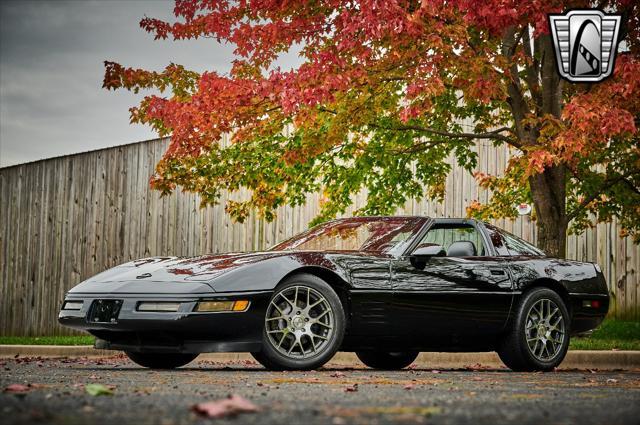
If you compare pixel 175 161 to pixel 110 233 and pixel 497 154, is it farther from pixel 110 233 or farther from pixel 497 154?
pixel 497 154

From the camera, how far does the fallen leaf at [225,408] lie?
3857 mm

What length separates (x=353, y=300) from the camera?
298 inches

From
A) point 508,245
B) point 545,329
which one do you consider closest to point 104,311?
point 508,245

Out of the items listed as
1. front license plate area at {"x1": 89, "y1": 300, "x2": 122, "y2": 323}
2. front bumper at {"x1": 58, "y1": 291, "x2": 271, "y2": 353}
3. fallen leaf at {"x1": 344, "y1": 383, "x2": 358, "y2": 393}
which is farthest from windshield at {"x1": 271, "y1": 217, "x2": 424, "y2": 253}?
fallen leaf at {"x1": 344, "y1": 383, "x2": 358, "y2": 393}

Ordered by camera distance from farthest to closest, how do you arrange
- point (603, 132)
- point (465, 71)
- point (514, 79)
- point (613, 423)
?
1. point (514, 79)
2. point (465, 71)
3. point (603, 132)
4. point (613, 423)

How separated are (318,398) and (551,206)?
8.04 metres

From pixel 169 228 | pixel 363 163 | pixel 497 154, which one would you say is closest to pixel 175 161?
pixel 363 163

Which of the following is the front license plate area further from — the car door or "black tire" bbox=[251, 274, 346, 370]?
the car door

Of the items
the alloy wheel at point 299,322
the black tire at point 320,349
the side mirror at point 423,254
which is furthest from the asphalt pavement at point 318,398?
the side mirror at point 423,254

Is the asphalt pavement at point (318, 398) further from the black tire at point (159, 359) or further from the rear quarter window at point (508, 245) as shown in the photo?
the rear quarter window at point (508, 245)

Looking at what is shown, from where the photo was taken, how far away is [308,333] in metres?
7.26

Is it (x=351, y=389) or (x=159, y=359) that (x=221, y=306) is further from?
(x=351, y=389)

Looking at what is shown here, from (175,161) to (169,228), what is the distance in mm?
3463

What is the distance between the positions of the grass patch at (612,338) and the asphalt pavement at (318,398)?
179 inches
